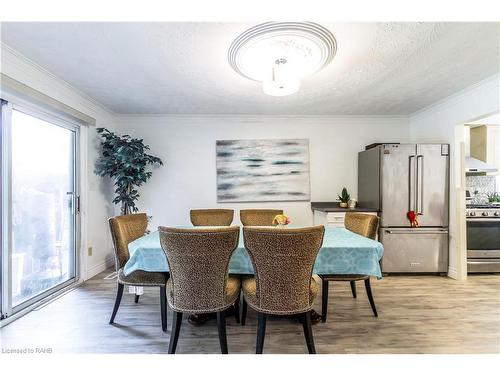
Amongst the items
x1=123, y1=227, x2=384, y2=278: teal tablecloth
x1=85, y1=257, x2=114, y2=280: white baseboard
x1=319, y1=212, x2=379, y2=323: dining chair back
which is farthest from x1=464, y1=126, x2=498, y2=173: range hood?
x1=85, y1=257, x2=114, y2=280: white baseboard

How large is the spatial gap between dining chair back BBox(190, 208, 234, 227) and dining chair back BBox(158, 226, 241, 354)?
139 cm

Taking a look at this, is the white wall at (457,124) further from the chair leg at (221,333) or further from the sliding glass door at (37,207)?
the sliding glass door at (37,207)

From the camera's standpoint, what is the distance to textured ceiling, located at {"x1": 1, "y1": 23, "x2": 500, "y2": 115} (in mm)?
1661

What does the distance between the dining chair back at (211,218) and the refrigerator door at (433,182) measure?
2511mm

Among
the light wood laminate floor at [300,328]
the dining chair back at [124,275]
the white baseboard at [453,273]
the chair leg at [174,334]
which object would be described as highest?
the dining chair back at [124,275]

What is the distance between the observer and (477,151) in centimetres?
354

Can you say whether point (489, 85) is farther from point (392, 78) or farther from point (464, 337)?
point (464, 337)

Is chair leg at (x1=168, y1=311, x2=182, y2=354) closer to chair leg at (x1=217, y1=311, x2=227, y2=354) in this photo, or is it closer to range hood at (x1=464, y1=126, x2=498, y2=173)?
chair leg at (x1=217, y1=311, x2=227, y2=354)

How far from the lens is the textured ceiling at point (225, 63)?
1.66m

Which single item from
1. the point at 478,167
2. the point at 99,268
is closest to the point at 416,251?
the point at 478,167

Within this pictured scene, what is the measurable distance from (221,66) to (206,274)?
180 centimetres

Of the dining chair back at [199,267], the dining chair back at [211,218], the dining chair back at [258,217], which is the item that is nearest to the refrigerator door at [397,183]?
the dining chair back at [258,217]
